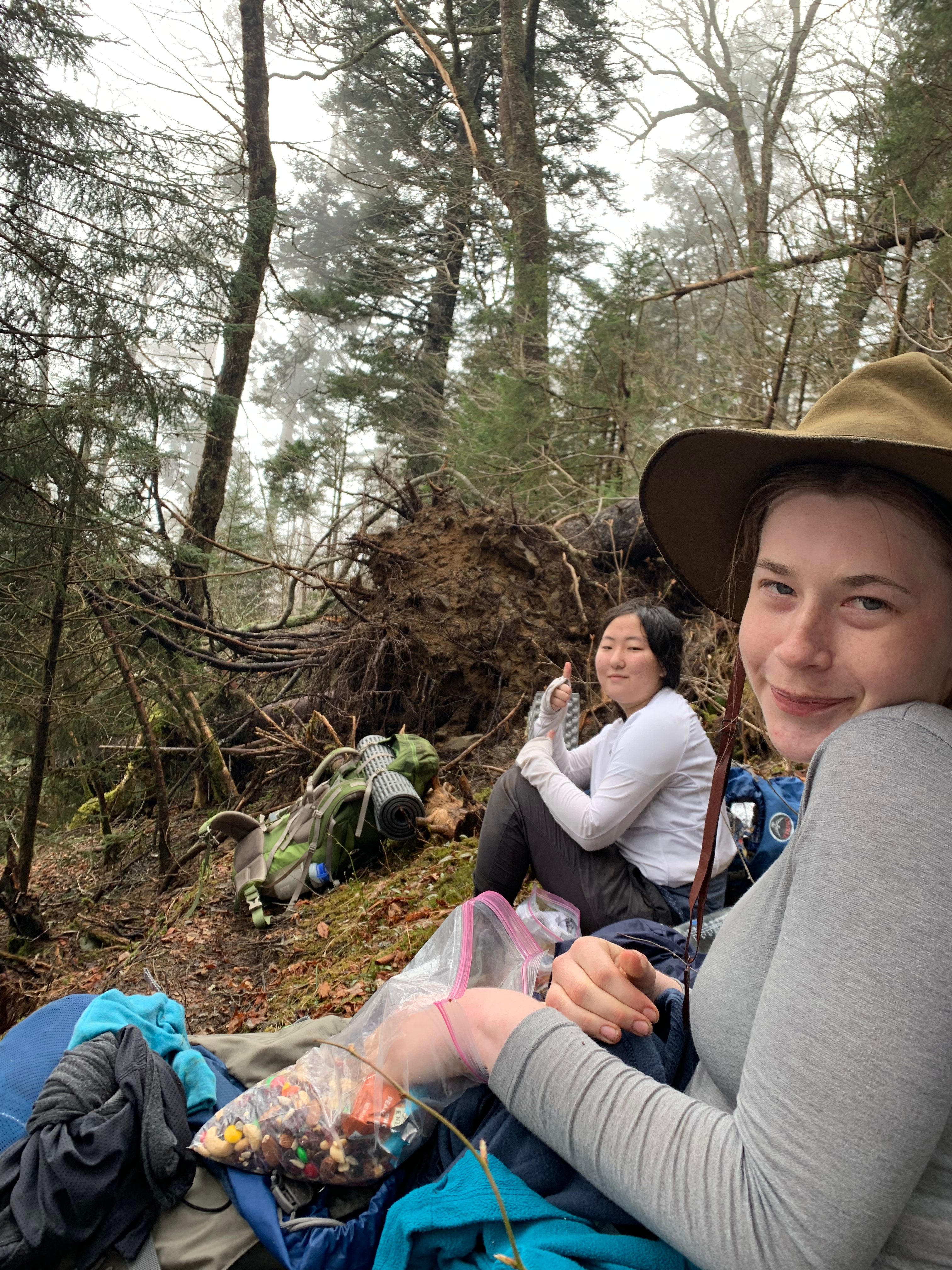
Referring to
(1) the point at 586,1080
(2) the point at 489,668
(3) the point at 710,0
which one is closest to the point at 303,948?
(2) the point at 489,668

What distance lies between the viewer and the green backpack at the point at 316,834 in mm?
4629

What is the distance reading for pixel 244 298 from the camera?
714 cm

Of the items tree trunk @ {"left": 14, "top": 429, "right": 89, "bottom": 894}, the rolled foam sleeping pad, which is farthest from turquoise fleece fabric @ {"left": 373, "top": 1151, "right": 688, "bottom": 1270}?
tree trunk @ {"left": 14, "top": 429, "right": 89, "bottom": 894}

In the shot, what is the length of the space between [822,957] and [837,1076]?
0.38 ft

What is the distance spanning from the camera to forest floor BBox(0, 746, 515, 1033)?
366 centimetres

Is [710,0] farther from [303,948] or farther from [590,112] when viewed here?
[303,948]

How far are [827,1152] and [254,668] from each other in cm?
665

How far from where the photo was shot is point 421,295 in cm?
1450

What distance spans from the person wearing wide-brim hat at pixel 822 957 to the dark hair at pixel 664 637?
184 cm

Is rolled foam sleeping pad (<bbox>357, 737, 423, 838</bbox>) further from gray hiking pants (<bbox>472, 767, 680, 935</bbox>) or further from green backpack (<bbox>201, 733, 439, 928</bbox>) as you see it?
gray hiking pants (<bbox>472, 767, 680, 935</bbox>)

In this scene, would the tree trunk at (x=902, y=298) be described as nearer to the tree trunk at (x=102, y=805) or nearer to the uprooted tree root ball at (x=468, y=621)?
the uprooted tree root ball at (x=468, y=621)

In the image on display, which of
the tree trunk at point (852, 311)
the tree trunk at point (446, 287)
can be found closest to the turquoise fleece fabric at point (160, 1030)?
the tree trunk at point (852, 311)

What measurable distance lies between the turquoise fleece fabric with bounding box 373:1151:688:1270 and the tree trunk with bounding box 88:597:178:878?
15.7 feet

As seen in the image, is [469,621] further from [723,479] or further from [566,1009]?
[566,1009]
